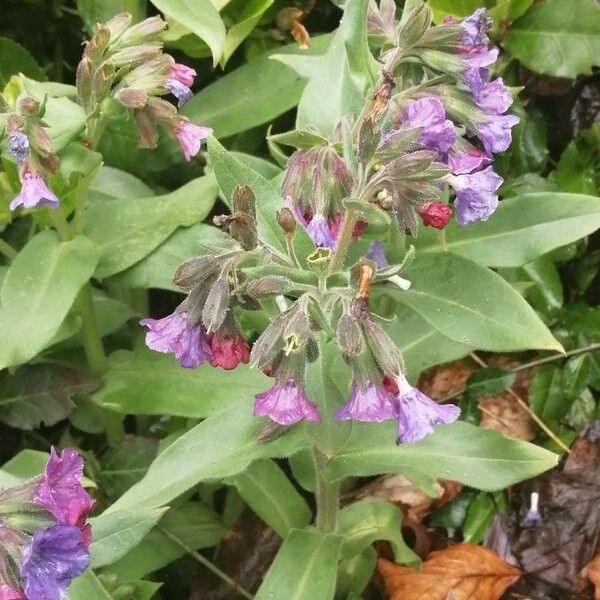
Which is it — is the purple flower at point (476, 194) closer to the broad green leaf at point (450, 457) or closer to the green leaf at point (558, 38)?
the broad green leaf at point (450, 457)

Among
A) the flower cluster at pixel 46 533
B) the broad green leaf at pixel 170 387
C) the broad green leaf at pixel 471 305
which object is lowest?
the broad green leaf at pixel 170 387

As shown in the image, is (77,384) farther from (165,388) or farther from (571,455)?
(571,455)

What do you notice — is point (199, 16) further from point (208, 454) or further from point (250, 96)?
point (208, 454)

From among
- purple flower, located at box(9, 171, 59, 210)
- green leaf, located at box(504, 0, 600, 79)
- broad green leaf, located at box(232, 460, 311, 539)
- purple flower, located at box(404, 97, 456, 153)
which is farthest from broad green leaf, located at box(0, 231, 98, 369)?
green leaf, located at box(504, 0, 600, 79)

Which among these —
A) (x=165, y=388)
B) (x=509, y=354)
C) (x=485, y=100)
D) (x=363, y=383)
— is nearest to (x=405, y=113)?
(x=485, y=100)

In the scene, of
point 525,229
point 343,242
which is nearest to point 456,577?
point 525,229

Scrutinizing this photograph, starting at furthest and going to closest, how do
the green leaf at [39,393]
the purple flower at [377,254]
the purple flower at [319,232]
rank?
the green leaf at [39,393], the purple flower at [377,254], the purple flower at [319,232]

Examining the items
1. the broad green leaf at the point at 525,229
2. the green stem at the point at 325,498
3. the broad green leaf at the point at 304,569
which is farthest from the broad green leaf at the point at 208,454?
the broad green leaf at the point at 525,229
